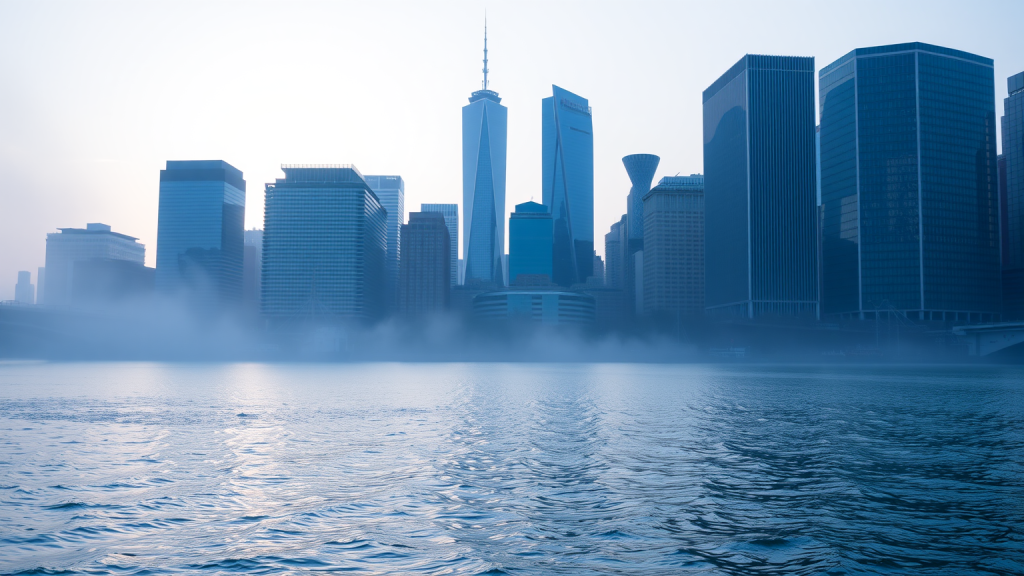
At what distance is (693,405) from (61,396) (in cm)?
6616

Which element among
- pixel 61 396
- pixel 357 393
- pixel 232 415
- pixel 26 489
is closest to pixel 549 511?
pixel 26 489

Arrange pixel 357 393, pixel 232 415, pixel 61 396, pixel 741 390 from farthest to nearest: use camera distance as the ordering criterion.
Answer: pixel 741 390, pixel 357 393, pixel 61 396, pixel 232 415

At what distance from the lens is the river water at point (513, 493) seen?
21.2m

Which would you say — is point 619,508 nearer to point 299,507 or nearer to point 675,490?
point 675,490

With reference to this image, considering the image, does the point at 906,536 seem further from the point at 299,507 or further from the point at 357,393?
the point at 357,393

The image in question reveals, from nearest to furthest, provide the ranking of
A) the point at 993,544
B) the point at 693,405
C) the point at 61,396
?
the point at 993,544, the point at 693,405, the point at 61,396

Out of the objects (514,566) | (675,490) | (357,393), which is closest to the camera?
(514,566)

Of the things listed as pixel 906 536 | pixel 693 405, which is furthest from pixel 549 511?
pixel 693 405

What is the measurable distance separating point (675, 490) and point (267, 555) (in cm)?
1564

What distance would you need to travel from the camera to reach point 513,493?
2997 cm

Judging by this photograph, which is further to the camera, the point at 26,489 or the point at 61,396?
the point at 61,396

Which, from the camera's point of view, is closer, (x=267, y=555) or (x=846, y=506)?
(x=267, y=555)

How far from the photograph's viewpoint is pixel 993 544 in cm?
2208

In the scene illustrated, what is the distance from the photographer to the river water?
69.5ft
